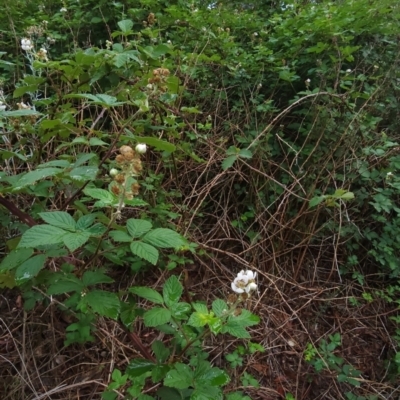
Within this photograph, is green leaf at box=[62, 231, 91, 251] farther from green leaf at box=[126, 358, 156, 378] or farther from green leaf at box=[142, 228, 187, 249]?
green leaf at box=[126, 358, 156, 378]

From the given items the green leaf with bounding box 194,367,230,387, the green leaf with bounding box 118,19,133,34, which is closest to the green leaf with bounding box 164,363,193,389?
the green leaf with bounding box 194,367,230,387

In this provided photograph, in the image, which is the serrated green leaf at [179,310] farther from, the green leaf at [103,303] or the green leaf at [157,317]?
the green leaf at [103,303]

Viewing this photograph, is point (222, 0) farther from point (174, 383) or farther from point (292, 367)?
point (174, 383)

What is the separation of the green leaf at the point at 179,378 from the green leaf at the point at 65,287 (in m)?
0.36

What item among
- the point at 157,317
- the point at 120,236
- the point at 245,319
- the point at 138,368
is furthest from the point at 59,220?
the point at 245,319

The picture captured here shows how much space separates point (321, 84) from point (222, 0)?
2162 millimetres

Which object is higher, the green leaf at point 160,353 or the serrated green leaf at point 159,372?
the serrated green leaf at point 159,372

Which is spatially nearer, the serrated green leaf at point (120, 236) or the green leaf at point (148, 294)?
the serrated green leaf at point (120, 236)

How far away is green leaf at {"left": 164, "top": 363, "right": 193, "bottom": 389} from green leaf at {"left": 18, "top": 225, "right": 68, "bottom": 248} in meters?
0.50

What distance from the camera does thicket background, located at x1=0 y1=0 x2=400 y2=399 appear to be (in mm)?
1603

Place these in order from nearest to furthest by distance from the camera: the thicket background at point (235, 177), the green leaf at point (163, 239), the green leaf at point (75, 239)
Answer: the green leaf at point (75, 239)
the green leaf at point (163, 239)
the thicket background at point (235, 177)

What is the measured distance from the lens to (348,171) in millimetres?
2367

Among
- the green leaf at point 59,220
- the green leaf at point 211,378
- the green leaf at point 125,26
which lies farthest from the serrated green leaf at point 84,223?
the green leaf at point 125,26

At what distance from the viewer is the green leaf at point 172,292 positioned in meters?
1.15
